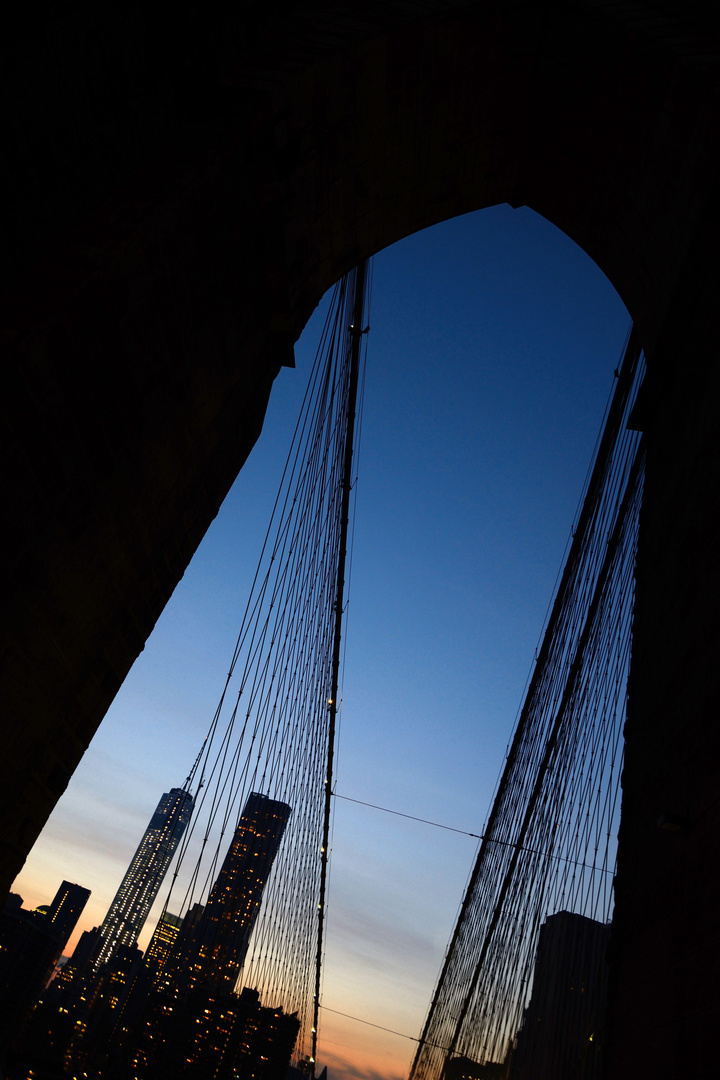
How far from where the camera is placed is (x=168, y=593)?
468 cm

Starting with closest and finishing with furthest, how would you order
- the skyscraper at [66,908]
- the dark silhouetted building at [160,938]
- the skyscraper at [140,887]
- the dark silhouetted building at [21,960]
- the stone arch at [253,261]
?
the stone arch at [253,261]
the dark silhouetted building at [160,938]
the dark silhouetted building at [21,960]
the skyscraper at [66,908]
the skyscraper at [140,887]

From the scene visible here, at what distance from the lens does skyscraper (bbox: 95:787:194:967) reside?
14162 centimetres

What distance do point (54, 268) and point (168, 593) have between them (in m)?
2.16

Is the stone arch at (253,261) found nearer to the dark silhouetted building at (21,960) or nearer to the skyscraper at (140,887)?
the dark silhouetted building at (21,960)

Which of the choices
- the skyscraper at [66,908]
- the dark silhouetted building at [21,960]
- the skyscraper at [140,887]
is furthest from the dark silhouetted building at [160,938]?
the skyscraper at [66,908]

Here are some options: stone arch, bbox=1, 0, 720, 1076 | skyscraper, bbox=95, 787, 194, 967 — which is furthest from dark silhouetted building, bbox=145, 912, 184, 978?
skyscraper, bbox=95, 787, 194, 967

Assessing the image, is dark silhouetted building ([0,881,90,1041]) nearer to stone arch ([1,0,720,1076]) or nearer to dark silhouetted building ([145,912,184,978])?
dark silhouetted building ([145,912,184,978])

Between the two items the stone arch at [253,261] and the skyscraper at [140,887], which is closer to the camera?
the stone arch at [253,261]

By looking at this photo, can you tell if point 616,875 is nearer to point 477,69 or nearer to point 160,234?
point 160,234

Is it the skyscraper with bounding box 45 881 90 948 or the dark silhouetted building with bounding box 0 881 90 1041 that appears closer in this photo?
the dark silhouetted building with bounding box 0 881 90 1041

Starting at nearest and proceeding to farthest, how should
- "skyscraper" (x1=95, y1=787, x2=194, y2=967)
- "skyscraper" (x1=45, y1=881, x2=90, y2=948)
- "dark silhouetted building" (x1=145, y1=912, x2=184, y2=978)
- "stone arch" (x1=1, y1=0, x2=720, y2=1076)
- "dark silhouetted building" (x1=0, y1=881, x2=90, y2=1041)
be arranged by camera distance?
"stone arch" (x1=1, y1=0, x2=720, y2=1076) < "dark silhouetted building" (x1=145, y1=912, x2=184, y2=978) < "dark silhouetted building" (x1=0, y1=881, x2=90, y2=1041) < "skyscraper" (x1=45, y1=881, x2=90, y2=948) < "skyscraper" (x1=95, y1=787, x2=194, y2=967)

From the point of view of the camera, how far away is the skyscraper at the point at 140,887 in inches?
5576

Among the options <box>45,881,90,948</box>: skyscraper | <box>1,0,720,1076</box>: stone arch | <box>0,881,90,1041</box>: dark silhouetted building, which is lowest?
<box>0,881,90,1041</box>: dark silhouetted building

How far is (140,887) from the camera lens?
505 ft
